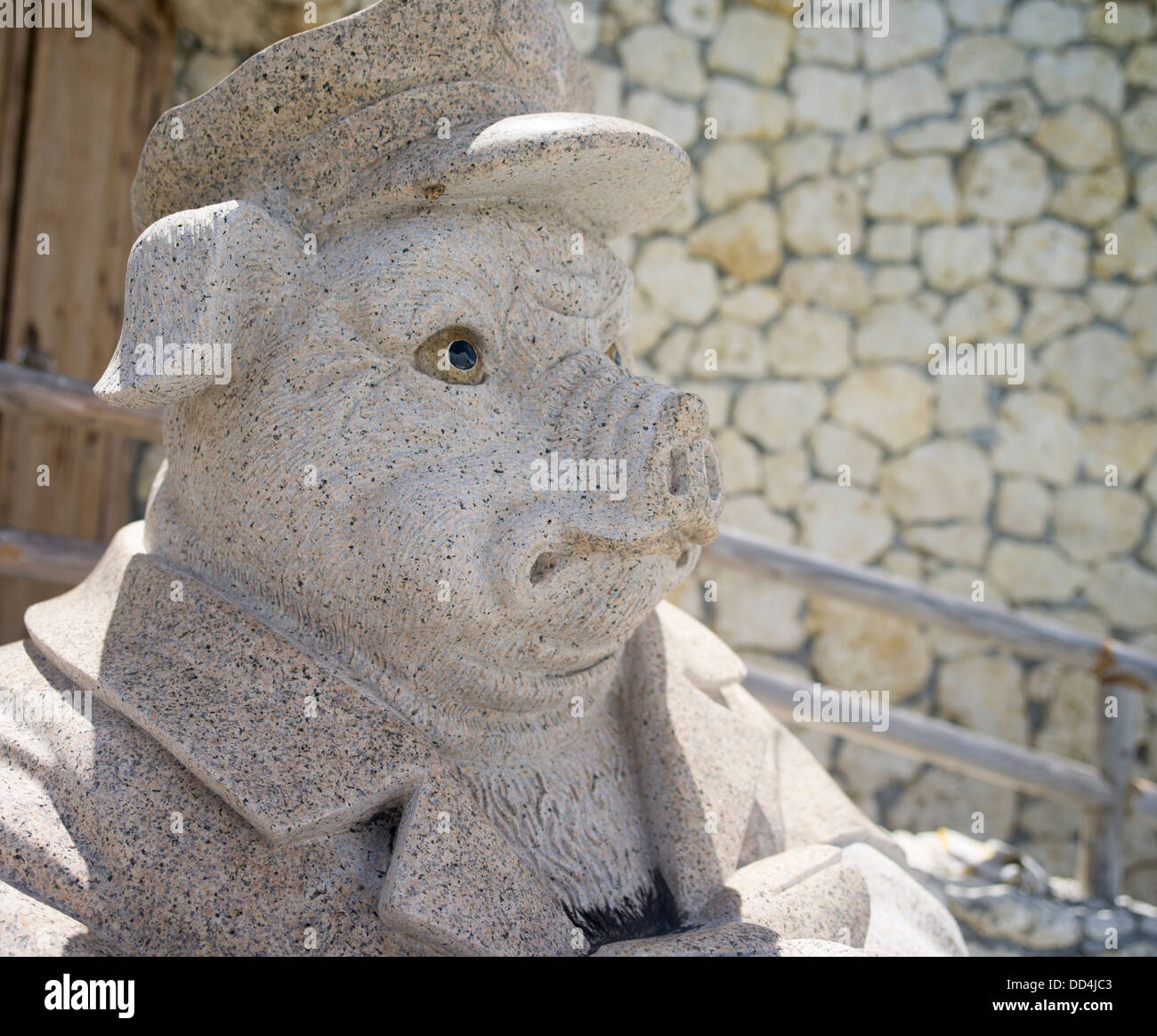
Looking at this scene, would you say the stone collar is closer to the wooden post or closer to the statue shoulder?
the statue shoulder

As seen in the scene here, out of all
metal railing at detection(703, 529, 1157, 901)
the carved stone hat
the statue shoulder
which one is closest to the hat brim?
Result: the carved stone hat

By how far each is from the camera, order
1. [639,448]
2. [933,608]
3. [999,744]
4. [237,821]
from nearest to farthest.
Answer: [237,821] → [639,448] → [933,608] → [999,744]

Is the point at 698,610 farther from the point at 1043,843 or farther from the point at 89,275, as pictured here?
the point at 89,275

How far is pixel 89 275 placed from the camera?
3.73 meters

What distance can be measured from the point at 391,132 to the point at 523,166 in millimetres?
179

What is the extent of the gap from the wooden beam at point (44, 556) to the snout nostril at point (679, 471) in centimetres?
184

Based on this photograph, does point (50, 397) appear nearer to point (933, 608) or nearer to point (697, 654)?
point (697, 654)

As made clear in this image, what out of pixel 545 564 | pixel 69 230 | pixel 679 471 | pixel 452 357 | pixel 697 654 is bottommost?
pixel 697 654

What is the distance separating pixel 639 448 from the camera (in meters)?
1.21

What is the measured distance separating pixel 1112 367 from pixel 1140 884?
2085 millimetres

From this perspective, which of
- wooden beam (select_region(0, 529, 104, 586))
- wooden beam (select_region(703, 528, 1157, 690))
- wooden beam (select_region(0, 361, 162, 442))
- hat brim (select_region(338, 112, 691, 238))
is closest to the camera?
hat brim (select_region(338, 112, 691, 238))

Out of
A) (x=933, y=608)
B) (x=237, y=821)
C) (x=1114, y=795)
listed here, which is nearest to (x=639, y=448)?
(x=237, y=821)

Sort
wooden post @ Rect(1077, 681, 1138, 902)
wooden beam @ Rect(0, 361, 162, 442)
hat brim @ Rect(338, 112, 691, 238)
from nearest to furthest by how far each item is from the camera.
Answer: hat brim @ Rect(338, 112, 691, 238), wooden beam @ Rect(0, 361, 162, 442), wooden post @ Rect(1077, 681, 1138, 902)

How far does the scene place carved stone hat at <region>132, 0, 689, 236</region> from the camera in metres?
1.21
